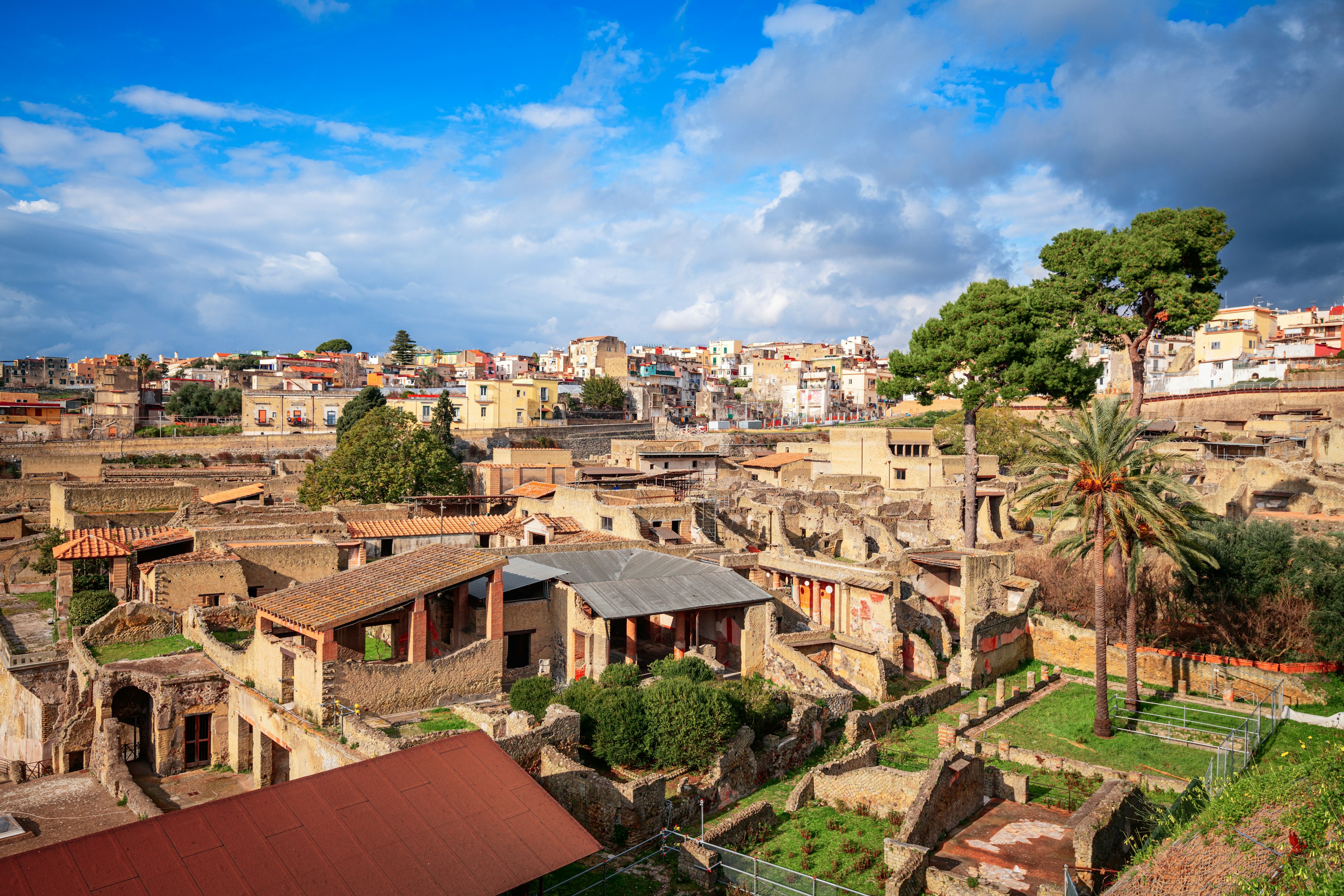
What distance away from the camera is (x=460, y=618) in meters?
21.0

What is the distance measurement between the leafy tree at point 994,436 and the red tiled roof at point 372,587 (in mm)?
38554

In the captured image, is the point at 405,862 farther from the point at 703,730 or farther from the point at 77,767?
the point at 77,767

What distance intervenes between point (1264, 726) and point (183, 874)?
2152 cm

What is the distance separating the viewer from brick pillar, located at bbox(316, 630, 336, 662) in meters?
15.7

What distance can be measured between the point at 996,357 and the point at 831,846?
21195mm

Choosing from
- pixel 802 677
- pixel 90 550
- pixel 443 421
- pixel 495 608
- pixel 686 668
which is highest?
pixel 443 421

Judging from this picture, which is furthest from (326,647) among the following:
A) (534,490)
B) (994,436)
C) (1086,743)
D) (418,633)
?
(994,436)

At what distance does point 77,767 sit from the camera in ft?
65.6

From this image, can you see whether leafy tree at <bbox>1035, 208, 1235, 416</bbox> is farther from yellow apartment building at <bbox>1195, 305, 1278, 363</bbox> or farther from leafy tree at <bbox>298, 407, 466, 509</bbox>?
yellow apartment building at <bbox>1195, 305, 1278, 363</bbox>

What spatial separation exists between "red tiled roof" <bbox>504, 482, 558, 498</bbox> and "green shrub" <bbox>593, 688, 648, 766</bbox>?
20.6m

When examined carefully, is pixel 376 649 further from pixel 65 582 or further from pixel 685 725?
pixel 65 582

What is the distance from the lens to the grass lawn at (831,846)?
12906mm

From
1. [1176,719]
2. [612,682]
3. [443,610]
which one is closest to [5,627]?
[443,610]

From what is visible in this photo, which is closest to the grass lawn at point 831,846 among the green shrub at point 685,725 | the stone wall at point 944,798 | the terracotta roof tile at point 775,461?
the stone wall at point 944,798
